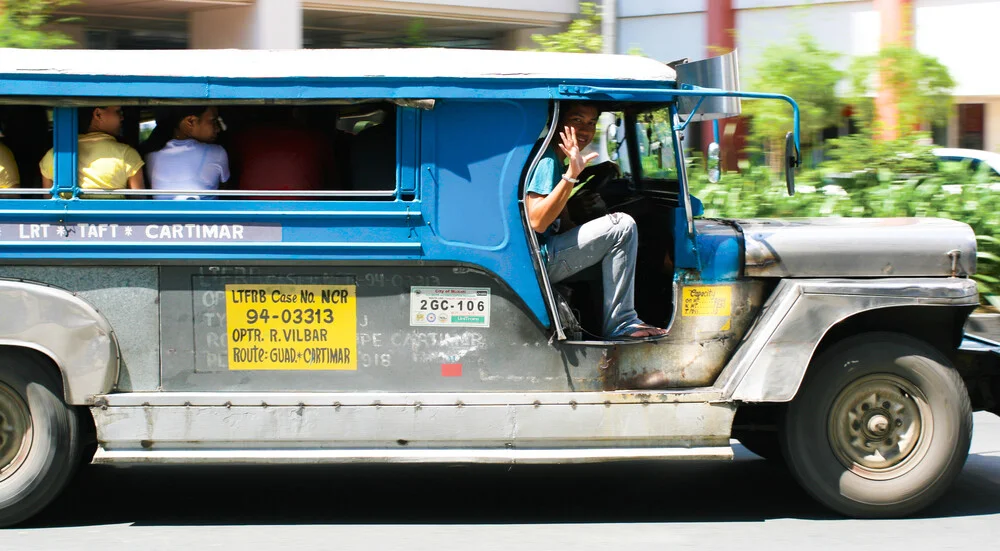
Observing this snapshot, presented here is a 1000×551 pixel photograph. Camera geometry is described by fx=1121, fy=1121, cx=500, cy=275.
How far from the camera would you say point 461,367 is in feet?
16.8

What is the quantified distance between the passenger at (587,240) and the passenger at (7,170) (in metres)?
2.34

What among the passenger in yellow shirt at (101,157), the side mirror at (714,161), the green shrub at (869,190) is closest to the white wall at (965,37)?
the green shrub at (869,190)

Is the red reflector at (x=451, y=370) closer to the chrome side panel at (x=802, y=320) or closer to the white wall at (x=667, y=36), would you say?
the chrome side panel at (x=802, y=320)

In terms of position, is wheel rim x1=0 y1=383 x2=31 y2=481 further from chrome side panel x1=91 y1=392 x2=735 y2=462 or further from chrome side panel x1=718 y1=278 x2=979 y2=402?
chrome side panel x1=718 y1=278 x2=979 y2=402

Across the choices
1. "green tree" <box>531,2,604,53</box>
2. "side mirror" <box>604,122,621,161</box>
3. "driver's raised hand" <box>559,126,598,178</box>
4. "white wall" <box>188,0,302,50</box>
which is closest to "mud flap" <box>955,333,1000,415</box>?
"side mirror" <box>604,122,621,161</box>

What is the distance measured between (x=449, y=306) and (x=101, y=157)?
1691 mm

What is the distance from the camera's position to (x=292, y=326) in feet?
16.6

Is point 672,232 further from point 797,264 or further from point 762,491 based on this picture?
point 762,491

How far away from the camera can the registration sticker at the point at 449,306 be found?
199 inches

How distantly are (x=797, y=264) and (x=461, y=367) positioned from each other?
5.34 feet

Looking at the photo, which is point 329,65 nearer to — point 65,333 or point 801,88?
point 65,333

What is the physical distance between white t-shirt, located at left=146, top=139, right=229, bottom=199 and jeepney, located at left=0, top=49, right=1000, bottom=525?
4.7 inches

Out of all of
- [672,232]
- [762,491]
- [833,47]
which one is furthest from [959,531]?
[833,47]

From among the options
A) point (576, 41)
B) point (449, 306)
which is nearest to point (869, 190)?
point (576, 41)
